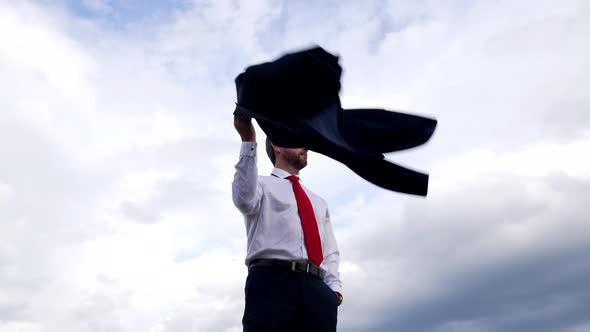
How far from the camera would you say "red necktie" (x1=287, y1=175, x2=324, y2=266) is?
5.16m

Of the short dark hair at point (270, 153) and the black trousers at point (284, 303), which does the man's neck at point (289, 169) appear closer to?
the short dark hair at point (270, 153)

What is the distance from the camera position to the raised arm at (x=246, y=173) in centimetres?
449

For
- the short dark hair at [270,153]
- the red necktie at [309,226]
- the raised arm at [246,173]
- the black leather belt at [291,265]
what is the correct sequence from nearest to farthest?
the raised arm at [246,173], the black leather belt at [291,265], the red necktie at [309,226], the short dark hair at [270,153]

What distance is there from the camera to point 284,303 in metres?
4.75

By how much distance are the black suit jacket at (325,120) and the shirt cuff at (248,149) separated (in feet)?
0.87

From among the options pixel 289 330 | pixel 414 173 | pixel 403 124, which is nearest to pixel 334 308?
pixel 289 330

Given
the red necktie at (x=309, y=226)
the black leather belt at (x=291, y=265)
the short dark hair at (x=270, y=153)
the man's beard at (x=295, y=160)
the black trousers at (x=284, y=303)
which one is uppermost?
the short dark hair at (x=270, y=153)

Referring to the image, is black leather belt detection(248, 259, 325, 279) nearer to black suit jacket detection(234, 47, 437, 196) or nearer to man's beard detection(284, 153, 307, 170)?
black suit jacket detection(234, 47, 437, 196)

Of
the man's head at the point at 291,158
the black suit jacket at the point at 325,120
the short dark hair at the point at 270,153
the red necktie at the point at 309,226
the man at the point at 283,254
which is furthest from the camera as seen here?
the short dark hair at the point at 270,153

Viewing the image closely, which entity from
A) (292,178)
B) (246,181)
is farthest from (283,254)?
(292,178)

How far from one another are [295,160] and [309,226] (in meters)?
0.77

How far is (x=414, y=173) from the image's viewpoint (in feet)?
15.9

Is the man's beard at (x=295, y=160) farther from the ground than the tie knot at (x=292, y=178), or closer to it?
farther from the ground

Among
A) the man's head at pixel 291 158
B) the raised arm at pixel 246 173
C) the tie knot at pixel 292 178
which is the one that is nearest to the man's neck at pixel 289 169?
the man's head at pixel 291 158
